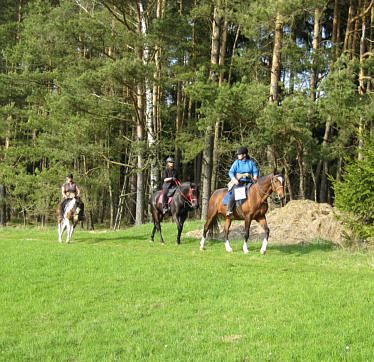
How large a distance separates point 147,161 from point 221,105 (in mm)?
8126

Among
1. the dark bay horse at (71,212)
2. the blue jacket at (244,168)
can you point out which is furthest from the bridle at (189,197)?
the dark bay horse at (71,212)

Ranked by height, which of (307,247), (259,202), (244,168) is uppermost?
(244,168)

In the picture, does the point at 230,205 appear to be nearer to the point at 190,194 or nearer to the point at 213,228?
the point at 190,194

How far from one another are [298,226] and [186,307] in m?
9.13

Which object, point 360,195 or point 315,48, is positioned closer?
point 360,195

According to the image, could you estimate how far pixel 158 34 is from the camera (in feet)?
68.6

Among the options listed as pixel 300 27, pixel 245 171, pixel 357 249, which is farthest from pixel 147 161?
pixel 300 27

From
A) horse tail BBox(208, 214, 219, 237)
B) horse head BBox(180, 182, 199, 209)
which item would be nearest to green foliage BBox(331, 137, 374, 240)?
horse tail BBox(208, 214, 219, 237)

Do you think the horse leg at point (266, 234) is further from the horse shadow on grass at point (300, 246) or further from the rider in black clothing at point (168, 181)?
the rider in black clothing at point (168, 181)

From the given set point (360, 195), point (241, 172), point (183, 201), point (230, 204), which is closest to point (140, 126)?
point (183, 201)

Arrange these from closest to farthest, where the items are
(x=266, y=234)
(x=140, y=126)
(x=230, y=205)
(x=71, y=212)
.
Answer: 1. (x=266, y=234)
2. (x=230, y=205)
3. (x=71, y=212)
4. (x=140, y=126)

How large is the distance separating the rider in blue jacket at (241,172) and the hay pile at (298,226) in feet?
8.00

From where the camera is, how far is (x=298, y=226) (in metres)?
14.8

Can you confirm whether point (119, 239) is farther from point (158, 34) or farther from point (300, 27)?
point (300, 27)
